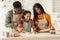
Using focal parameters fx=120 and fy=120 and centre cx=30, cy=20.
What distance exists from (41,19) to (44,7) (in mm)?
136

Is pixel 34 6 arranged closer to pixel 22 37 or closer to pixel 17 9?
pixel 17 9

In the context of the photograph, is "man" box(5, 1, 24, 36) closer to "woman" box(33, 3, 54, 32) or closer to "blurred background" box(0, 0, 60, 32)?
"blurred background" box(0, 0, 60, 32)

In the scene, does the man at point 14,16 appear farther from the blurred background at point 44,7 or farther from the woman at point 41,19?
the woman at point 41,19

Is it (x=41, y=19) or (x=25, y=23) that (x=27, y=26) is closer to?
(x=25, y=23)

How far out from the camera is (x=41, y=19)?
1.33 metres

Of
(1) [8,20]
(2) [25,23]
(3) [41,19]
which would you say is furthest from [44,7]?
(1) [8,20]

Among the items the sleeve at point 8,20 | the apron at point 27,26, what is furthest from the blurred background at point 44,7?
the apron at point 27,26

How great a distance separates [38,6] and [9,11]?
324mm

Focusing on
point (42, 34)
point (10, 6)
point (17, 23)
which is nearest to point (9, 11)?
point (10, 6)

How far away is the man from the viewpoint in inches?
51.7

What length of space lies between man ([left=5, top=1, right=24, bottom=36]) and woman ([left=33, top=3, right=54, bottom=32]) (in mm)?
161

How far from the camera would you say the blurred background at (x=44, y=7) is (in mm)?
1306

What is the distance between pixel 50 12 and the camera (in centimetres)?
132

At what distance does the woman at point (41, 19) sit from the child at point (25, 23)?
0.18 ft
